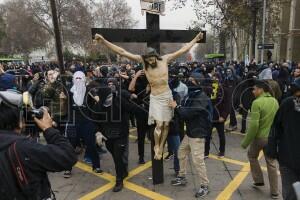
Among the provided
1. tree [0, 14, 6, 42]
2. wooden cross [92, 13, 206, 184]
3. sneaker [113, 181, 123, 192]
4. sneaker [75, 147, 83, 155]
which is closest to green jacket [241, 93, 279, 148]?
wooden cross [92, 13, 206, 184]

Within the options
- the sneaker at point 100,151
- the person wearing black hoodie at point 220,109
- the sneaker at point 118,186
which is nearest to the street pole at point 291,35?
the person wearing black hoodie at point 220,109

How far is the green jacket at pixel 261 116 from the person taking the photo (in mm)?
4793

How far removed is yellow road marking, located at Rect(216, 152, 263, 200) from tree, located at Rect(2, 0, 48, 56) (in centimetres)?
5526

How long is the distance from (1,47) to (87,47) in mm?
19744

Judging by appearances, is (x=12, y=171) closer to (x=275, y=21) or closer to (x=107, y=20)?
(x=275, y=21)

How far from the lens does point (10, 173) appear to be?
2.08 metres

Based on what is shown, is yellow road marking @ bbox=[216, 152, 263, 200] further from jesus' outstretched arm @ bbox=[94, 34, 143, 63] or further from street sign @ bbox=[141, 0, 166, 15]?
street sign @ bbox=[141, 0, 166, 15]

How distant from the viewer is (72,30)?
5325cm

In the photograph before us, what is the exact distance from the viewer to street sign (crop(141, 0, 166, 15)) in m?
5.38

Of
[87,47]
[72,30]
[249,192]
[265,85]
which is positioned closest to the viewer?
[265,85]

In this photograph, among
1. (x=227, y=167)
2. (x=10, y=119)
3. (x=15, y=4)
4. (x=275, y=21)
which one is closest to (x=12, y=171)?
(x=10, y=119)

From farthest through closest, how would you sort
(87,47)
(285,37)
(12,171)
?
(87,47) → (285,37) → (12,171)

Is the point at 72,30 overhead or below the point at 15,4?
below

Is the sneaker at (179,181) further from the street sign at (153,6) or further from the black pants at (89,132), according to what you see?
the street sign at (153,6)
